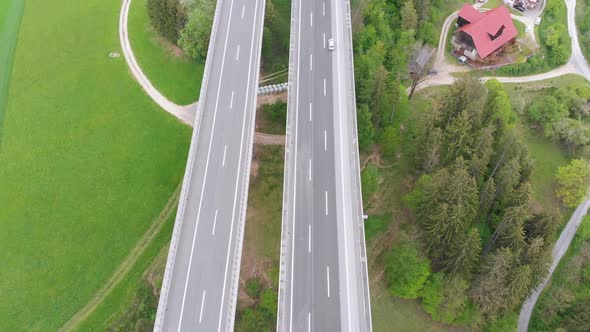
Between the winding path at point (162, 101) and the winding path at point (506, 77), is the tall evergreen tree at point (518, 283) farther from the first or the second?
the winding path at point (506, 77)

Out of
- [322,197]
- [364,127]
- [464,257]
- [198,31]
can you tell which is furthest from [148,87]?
[464,257]

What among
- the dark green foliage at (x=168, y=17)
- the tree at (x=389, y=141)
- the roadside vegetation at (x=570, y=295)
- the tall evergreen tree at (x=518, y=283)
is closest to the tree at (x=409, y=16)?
the tree at (x=389, y=141)

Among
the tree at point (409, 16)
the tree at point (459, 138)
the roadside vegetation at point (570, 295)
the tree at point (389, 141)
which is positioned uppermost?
the tree at point (409, 16)

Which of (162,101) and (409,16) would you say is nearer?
(162,101)

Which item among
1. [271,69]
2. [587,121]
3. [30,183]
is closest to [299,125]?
[271,69]

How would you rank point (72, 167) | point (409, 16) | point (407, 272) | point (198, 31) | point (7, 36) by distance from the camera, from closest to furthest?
point (407, 272), point (72, 167), point (198, 31), point (409, 16), point (7, 36)

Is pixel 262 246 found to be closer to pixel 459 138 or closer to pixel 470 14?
pixel 459 138
